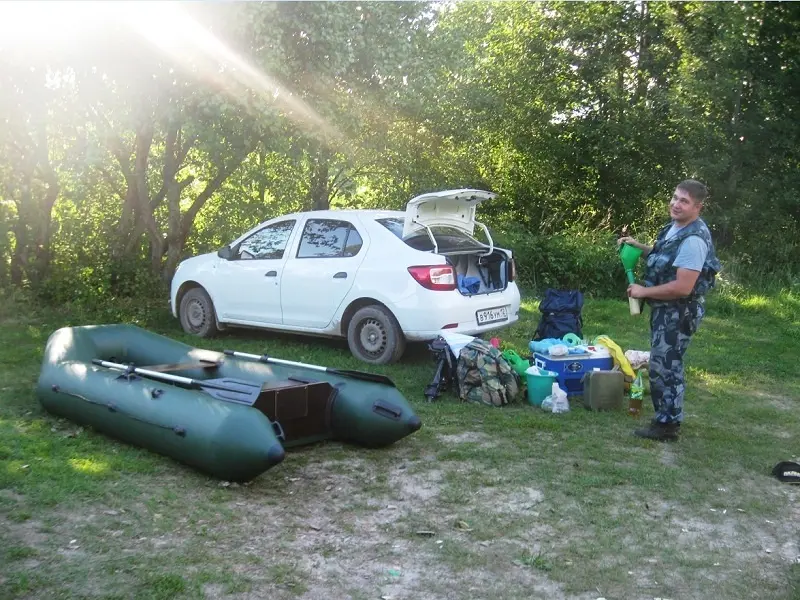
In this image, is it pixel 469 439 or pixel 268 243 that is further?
pixel 268 243

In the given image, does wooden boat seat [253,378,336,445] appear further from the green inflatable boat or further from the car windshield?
the car windshield

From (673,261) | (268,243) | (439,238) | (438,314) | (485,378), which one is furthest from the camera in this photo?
(268,243)

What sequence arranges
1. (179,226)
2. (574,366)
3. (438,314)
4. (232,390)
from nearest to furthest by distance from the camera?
(232,390) → (574,366) → (438,314) → (179,226)

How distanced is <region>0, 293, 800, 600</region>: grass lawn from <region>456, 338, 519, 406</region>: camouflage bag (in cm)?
14

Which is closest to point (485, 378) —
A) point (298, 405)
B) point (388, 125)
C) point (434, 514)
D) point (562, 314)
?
point (562, 314)

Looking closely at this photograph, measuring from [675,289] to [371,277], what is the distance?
3385 millimetres

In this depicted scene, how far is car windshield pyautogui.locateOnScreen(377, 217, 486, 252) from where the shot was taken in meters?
8.16

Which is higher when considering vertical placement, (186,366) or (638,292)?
(638,292)

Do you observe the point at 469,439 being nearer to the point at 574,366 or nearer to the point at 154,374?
the point at 574,366

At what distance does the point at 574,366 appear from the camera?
285 inches

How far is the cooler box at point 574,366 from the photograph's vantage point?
23.7ft

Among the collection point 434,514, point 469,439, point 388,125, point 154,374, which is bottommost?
point 434,514

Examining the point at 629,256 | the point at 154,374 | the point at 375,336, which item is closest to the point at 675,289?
the point at 629,256

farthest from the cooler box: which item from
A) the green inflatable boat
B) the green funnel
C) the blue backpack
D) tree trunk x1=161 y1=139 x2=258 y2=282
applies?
tree trunk x1=161 y1=139 x2=258 y2=282
